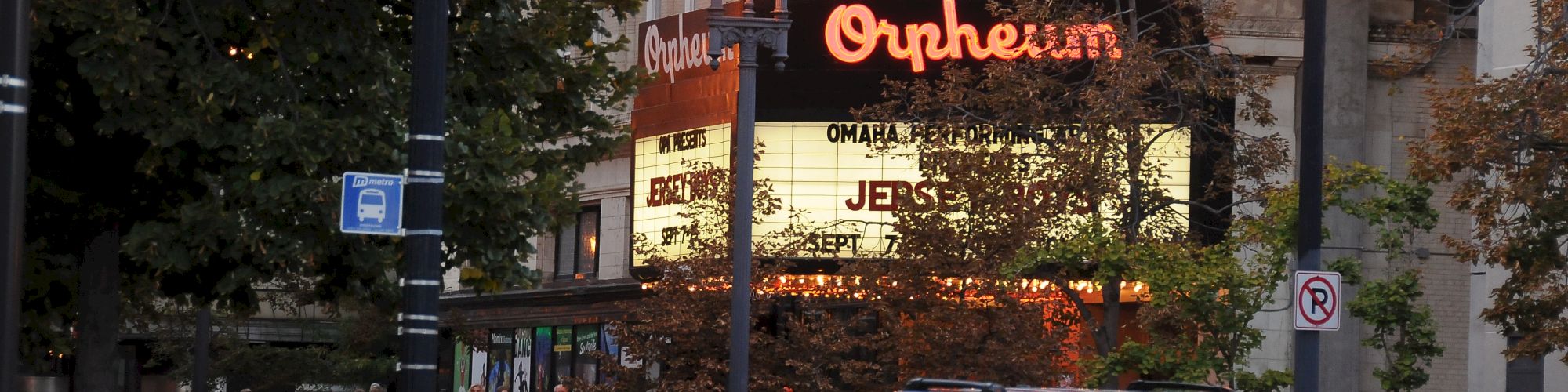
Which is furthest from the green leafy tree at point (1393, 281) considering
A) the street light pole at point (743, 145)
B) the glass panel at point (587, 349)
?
the glass panel at point (587, 349)

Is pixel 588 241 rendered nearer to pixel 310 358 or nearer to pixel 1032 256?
pixel 310 358

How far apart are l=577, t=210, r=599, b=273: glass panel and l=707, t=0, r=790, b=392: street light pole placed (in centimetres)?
2008

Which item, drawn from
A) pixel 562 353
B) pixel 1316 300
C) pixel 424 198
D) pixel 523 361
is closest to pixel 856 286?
pixel 1316 300

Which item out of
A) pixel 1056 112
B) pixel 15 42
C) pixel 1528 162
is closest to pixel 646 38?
A: pixel 1056 112

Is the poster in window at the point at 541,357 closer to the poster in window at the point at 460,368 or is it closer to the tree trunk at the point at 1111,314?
the poster in window at the point at 460,368

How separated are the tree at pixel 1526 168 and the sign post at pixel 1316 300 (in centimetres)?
435

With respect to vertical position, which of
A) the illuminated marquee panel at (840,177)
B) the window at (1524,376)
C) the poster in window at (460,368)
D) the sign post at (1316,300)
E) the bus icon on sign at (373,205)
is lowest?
the poster in window at (460,368)

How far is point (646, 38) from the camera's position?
37.9 m

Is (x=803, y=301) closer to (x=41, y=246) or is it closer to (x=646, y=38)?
(x=646, y=38)

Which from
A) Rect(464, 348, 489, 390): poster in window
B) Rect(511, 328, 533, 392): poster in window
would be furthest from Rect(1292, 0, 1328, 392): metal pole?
Rect(464, 348, 489, 390): poster in window

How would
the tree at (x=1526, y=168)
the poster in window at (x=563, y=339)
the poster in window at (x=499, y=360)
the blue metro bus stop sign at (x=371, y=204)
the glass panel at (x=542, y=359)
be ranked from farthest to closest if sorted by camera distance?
the poster in window at (x=499, y=360) < the glass panel at (x=542, y=359) < the poster in window at (x=563, y=339) < the tree at (x=1526, y=168) < the blue metro bus stop sign at (x=371, y=204)

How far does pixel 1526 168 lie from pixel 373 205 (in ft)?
44.2

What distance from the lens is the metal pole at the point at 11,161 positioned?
392 inches

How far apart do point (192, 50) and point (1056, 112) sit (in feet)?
41.9
